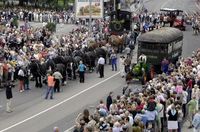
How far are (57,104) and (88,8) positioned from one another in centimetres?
2044

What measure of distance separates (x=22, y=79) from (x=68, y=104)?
149 inches

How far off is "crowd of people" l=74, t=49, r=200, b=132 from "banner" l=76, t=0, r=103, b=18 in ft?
70.6

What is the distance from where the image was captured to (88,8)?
51.4 metres

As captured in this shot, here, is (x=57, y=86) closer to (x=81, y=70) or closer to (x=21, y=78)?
(x=21, y=78)

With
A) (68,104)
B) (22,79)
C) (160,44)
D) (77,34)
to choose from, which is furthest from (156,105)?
(77,34)

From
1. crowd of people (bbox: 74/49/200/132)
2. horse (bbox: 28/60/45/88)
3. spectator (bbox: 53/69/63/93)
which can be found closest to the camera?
crowd of people (bbox: 74/49/200/132)

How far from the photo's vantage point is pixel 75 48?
43.4 metres

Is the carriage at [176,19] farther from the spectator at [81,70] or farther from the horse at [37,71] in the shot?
the horse at [37,71]

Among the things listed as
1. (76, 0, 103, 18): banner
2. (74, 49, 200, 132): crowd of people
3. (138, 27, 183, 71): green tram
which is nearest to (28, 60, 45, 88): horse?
(138, 27, 183, 71): green tram

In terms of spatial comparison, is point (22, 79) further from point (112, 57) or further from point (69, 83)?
point (112, 57)

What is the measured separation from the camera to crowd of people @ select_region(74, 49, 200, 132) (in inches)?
860

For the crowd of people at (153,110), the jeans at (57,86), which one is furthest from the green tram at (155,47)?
the crowd of people at (153,110)

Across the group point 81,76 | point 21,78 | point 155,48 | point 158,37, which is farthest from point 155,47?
point 21,78

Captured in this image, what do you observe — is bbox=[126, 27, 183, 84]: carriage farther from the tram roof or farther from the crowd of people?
the crowd of people
